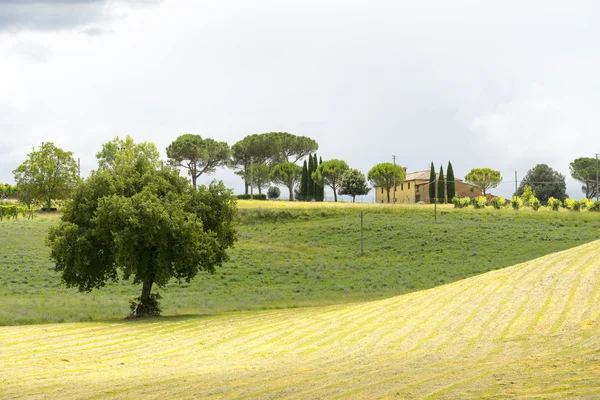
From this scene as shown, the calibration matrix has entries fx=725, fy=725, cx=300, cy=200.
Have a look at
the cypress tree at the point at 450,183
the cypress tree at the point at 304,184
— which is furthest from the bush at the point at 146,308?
the cypress tree at the point at 304,184

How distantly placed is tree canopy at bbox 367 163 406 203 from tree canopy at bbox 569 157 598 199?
39.9 metres

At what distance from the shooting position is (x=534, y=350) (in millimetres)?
20875

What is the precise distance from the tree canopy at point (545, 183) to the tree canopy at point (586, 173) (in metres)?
6.49

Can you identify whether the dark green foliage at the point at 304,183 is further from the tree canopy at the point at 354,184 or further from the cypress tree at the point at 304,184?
the tree canopy at the point at 354,184

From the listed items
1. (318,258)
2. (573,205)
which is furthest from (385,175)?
(318,258)

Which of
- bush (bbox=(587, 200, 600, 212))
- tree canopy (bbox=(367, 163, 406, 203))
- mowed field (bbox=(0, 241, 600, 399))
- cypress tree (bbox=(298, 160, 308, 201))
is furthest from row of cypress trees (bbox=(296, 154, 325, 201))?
mowed field (bbox=(0, 241, 600, 399))

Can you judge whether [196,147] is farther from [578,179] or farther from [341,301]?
[341,301]

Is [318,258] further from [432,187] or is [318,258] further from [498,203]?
[432,187]

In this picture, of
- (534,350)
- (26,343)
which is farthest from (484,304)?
(26,343)

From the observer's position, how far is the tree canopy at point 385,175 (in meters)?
141

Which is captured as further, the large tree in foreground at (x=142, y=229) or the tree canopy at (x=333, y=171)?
the tree canopy at (x=333, y=171)

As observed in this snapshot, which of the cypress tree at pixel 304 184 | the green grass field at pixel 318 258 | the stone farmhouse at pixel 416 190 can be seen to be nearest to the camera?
the green grass field at pixel 318 258

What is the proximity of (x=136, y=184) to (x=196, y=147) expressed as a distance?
356 ft

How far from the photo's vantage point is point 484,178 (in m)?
147
